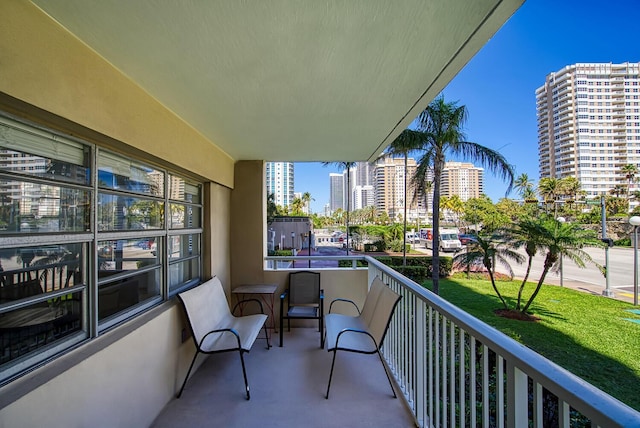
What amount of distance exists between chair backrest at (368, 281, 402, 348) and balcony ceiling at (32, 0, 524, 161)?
5.36ft

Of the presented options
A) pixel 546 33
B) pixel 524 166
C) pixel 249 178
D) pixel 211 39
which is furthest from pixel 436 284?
pixel 524 166

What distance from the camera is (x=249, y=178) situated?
419 centimetres

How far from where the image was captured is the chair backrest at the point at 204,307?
2.50 metres

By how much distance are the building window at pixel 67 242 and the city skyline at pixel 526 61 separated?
8.00 feet

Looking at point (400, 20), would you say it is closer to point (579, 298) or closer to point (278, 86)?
point (278, 86)

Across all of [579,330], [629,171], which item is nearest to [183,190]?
[579,330]

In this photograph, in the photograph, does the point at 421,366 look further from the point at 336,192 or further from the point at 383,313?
the point at 336,192

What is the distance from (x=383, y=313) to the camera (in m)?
2.48

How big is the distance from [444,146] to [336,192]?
46.2 meters

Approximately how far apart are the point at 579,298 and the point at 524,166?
37519 mm

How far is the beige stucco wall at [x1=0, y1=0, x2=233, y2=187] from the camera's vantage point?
43.3 inches

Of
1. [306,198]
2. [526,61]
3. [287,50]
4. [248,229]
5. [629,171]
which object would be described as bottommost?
[248,229]

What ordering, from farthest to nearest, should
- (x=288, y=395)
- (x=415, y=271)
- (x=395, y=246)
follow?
(x=395, y=246), (x=415, y=271), (x=288, y=395)

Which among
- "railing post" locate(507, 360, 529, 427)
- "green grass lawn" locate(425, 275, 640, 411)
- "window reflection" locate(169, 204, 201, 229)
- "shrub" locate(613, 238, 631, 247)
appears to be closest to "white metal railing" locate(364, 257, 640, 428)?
"railing post" locate(507, 360, 529, 427)
